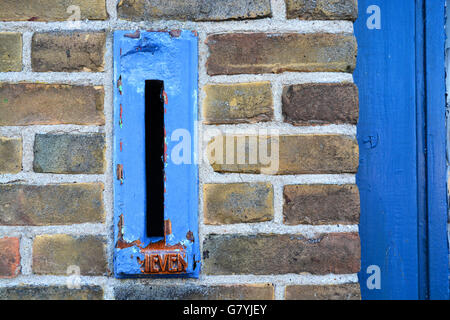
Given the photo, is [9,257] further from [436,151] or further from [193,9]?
[436,151]

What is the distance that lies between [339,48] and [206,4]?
27 centimetres

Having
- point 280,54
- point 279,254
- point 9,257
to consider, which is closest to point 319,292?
point 279,254

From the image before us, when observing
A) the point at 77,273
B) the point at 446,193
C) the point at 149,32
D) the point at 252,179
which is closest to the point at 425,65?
the point at 446,193

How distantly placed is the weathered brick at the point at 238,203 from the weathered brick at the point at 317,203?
0.04 m

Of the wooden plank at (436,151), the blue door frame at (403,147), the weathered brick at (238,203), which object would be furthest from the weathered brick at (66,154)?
the wooden plank at (436,151)

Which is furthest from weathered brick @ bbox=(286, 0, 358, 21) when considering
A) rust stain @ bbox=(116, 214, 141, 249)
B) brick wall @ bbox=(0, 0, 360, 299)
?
rust stain @ bbox=(116, 214, 141, 249)

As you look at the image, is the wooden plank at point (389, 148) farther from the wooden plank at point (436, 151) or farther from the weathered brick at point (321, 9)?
the weathered brick at point (321, 9)

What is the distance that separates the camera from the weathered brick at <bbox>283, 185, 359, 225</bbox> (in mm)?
719

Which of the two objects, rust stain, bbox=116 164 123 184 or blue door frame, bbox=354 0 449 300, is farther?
blue door frame, bbox=354 0 449 300

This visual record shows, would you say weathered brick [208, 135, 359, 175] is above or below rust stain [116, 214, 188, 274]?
above

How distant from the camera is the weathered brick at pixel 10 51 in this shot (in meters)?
0.71

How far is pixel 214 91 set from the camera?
2.36ft

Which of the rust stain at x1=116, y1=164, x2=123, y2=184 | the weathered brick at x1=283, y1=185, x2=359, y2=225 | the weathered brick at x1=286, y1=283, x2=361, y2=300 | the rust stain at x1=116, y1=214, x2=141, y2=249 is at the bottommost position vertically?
the weathered brick at x1=286, y1=283, x2=361, y2=300

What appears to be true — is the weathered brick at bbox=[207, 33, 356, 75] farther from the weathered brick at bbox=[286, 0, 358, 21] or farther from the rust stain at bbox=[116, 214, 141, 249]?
the rust stain at bbox=[116, 214, 141, 249]
